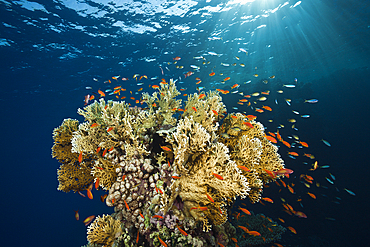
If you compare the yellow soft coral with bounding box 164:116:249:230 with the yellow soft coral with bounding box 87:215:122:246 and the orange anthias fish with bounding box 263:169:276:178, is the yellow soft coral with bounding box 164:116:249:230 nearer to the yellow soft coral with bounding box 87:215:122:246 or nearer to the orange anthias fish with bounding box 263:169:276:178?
the orange anthias fish with bounding box 263:169:276:178

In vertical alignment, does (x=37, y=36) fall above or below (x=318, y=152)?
above

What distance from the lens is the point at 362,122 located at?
2081 cm

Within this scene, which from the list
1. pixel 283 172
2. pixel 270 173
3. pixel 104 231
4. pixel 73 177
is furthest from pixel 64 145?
pixel 283 172

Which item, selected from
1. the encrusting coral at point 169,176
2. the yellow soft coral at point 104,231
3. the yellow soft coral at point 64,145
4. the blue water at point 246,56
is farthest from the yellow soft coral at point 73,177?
the blue water at point 246,56

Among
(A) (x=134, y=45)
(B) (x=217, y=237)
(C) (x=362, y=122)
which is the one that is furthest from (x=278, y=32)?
(B) (x=217, y=237)

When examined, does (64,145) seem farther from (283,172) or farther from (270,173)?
(283,172)

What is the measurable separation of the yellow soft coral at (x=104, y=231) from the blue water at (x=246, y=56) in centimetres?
1008

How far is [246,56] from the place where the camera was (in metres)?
25.6

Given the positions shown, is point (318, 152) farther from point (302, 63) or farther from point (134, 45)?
point (134, 45)

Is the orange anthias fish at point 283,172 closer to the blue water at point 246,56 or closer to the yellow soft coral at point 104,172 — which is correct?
the yellow soft coral at point 104,172

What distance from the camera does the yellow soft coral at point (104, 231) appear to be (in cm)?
347

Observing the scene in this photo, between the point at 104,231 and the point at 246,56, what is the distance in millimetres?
29146

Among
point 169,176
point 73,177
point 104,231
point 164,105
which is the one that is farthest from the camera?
point 164,105

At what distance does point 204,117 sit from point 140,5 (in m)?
14.5
